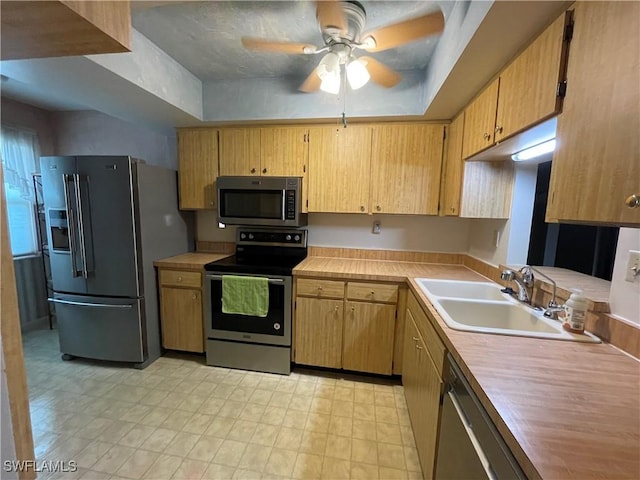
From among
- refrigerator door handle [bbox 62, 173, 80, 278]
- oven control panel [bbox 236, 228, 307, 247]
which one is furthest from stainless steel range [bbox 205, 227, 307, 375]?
refrigerator door handle [bbox 62, 173, 80, 278]

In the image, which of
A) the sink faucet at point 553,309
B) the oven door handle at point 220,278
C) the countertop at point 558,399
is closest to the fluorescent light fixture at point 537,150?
the sink faucet at point 553,309

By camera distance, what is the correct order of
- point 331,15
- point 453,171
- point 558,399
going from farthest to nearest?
point 453,171, point 331,15, point 558,399

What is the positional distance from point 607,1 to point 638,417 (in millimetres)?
1117

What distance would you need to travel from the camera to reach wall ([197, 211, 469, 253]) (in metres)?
2.58

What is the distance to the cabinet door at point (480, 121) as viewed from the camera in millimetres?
1438

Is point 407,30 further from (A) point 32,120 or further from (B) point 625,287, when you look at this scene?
(A) point 32,120

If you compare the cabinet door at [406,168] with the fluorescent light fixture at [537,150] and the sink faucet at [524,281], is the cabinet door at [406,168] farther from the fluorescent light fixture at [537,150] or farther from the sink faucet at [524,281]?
the sink faucet at [524,281]

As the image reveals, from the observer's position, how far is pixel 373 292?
2.14 metres

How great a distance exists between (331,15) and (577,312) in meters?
1.64

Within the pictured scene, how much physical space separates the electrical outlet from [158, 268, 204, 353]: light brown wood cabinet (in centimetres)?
259

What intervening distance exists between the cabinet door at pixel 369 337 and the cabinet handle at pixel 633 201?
5.17 ft

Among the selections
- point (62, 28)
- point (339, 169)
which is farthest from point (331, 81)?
point (62, 28)

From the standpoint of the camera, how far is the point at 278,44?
1.47 m

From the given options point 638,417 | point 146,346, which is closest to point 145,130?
point 146,346
